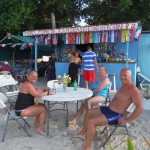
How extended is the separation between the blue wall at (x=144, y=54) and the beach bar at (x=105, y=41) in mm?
241

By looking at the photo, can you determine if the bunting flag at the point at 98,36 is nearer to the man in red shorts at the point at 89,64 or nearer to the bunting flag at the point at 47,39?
the man in red shorts at the point at 89,64

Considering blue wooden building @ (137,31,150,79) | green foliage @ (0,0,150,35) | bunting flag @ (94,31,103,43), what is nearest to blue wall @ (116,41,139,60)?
blue wooden building @ (137,31,150,79)

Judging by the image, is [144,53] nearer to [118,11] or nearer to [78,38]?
[78,38]

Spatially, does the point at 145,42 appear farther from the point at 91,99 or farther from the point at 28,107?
the point at 28,107

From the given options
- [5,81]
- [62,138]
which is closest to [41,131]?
[62,138]

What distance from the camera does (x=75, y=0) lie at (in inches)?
644

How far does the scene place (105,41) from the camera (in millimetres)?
9336

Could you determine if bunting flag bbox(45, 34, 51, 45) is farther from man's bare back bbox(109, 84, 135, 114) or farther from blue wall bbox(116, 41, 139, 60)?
man's bare back bbox(109, 84, 135, 114)

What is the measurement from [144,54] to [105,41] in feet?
6.64

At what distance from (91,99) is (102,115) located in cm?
121

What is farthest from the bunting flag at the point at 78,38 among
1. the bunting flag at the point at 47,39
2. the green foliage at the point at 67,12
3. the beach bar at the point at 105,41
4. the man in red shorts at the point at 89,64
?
the green foliage at the point at 67,12

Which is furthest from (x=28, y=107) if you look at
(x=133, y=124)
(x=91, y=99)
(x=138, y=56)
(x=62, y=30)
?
(x=138, y=56)

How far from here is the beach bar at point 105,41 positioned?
8992 millimetres

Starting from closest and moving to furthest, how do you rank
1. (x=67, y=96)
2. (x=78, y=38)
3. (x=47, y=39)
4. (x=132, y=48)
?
(x=67, y=96), (x=78, y=38), (x=132, y=48), (x=47, y=39)
